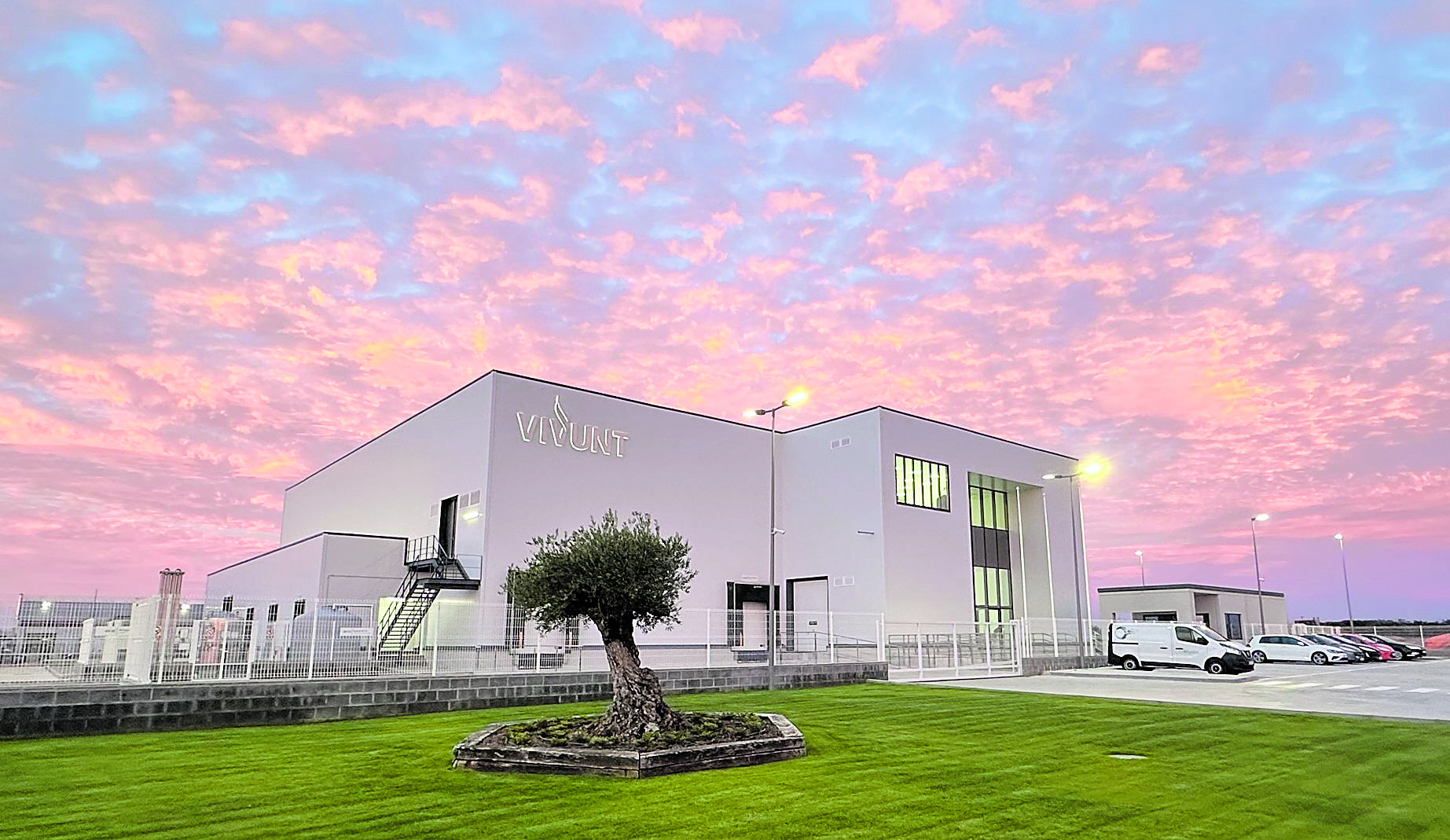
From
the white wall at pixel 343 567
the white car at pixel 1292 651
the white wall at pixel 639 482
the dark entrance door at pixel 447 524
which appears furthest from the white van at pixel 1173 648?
the white wall at pixel 343 567

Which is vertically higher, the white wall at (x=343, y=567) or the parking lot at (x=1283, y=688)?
the white wall at (x=343, y=567)

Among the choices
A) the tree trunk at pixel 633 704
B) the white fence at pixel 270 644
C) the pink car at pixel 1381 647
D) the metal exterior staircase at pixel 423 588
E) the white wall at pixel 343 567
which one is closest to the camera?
the tree trunk at pixel 633 704

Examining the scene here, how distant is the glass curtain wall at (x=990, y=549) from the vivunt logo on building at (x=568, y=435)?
17177 mm

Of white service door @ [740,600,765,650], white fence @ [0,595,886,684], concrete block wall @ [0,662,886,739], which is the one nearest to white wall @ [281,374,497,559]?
white fence @ [0,595,886,684]

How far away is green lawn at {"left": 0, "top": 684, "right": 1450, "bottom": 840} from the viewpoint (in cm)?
779

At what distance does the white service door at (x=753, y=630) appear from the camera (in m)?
24.4

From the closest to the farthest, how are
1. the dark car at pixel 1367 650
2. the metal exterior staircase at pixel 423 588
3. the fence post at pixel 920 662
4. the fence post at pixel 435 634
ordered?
the fence post at pixel 435 634 < the metal exterior staircase at pixel 423 588 < the fence post at pixel 920 662 < the dark car at pixel 1367 650

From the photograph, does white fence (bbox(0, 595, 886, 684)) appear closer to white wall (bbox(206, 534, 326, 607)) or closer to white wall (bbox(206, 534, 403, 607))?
white wall (bbox(206, 534, 326, 607))

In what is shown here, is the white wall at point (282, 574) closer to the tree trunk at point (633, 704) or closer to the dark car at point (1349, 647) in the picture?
the tree trunk at point (633, 704)

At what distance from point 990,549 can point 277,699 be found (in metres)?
32.7

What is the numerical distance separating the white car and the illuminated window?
15.8m

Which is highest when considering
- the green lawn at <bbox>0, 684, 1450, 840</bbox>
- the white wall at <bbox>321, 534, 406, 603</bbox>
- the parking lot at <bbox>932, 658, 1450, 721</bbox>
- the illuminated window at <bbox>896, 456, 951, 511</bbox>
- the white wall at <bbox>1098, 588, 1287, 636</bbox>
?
the illuminated window at <bbox>896, 456, 951, 511</bbox>

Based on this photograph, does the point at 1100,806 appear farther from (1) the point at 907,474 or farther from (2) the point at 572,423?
(1) the point at 907,474

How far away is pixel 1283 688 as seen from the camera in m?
22.9
